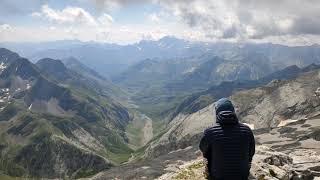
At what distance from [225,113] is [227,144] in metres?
0.95

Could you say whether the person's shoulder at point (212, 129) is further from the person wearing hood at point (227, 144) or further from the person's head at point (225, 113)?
the person's head at point (225, 113)

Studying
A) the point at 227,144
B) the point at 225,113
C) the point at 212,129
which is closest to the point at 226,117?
the point at 225,113

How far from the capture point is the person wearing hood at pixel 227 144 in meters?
13.0

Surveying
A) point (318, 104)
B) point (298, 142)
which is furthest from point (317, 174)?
point (318, 104)

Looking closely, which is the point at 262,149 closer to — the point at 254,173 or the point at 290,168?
the point at 290,168

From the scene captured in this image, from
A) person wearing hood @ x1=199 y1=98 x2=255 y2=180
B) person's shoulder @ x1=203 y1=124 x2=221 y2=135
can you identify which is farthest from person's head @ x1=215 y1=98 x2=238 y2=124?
person's shoulder @ x1=203 y1=124 x2=221 y2=135

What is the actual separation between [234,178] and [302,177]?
14.5 meters

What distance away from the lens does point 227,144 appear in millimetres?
13055

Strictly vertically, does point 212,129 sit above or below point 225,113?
below

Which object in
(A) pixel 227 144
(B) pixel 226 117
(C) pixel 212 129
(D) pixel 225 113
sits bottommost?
(A) pixel 227 144

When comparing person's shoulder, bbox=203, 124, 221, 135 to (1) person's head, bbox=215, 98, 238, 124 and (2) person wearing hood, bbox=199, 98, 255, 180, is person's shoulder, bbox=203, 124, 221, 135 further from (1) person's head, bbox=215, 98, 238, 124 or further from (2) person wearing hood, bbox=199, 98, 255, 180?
(1) person's head, bbox=215, 98, 238, 124

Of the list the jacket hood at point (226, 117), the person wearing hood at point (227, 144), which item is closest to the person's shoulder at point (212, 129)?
the person wearing hood at point (227, 144)

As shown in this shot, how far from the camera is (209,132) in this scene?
12977mm

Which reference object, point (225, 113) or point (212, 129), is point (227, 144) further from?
point (225, 113)
